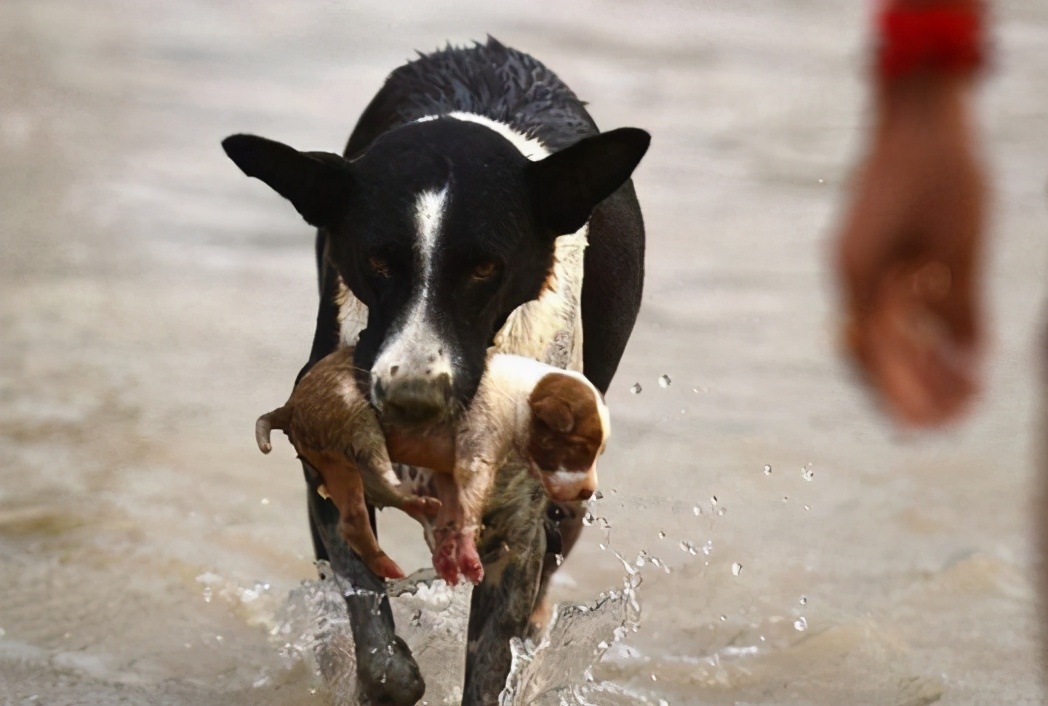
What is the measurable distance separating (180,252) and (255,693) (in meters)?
3.57

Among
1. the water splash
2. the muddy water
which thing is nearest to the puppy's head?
the muddy water

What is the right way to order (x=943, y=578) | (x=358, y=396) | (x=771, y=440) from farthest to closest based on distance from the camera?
(x=771, y=440)
(x=943, y=578)
(x=358, y=396)

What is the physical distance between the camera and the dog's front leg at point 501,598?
356cm

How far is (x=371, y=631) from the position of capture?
3502 millimetres

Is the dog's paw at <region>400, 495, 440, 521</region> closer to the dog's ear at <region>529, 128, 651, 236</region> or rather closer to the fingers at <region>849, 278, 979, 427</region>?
the dog's ear at <region>529, 128, 651, 236</region>

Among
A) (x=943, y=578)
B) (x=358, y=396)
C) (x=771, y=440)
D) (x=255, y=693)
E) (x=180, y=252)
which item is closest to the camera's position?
(x=358, y=396)

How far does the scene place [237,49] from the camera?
9.66 m

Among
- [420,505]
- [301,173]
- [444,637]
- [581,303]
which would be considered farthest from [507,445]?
[444,637]

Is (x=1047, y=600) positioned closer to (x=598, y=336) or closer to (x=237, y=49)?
(x=598, y=336)

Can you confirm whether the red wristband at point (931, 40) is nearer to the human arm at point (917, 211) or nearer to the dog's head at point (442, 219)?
the human arm at point (917, 211)

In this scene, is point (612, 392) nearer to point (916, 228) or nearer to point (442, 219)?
point (442, 219)

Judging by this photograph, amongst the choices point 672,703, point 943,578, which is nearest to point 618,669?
point 672,703

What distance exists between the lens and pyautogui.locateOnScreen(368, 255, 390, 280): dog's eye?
3098 mm

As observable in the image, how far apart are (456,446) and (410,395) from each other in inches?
5.9
